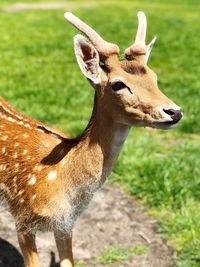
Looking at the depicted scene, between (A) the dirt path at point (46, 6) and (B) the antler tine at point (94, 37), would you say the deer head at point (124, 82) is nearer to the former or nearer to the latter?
(B) the antler tine at point (94, 37)

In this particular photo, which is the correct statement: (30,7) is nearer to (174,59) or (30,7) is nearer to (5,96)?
(174,59)

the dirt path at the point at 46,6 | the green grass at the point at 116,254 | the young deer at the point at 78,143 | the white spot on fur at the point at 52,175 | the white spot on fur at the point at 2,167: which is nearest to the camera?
the young deer at the point at 78,143

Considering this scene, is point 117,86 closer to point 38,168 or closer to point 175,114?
point 175,114

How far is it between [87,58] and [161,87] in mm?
6830

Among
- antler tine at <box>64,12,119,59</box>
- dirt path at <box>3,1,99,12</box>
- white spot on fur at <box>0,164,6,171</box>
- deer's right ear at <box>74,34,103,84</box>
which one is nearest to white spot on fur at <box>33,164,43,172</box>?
Answer: white spot on fur at <box>0,164,6,171</box>

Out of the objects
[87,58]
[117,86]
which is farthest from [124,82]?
[87,58]

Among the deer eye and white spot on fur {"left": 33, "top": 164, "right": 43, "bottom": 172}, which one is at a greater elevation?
the deer eye

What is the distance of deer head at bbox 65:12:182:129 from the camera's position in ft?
11.7

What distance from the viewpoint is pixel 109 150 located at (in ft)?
12.8

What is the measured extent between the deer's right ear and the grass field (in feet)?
7.35

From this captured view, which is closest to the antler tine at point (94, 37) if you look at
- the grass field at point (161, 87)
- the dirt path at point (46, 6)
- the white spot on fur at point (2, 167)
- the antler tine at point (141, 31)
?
the antler tine at point (141, 31)

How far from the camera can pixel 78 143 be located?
13.7ft

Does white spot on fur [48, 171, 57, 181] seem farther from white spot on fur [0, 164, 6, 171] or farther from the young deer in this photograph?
white spot on fur [0, 164, 6, 171]

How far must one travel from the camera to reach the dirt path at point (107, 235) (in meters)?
5.26
